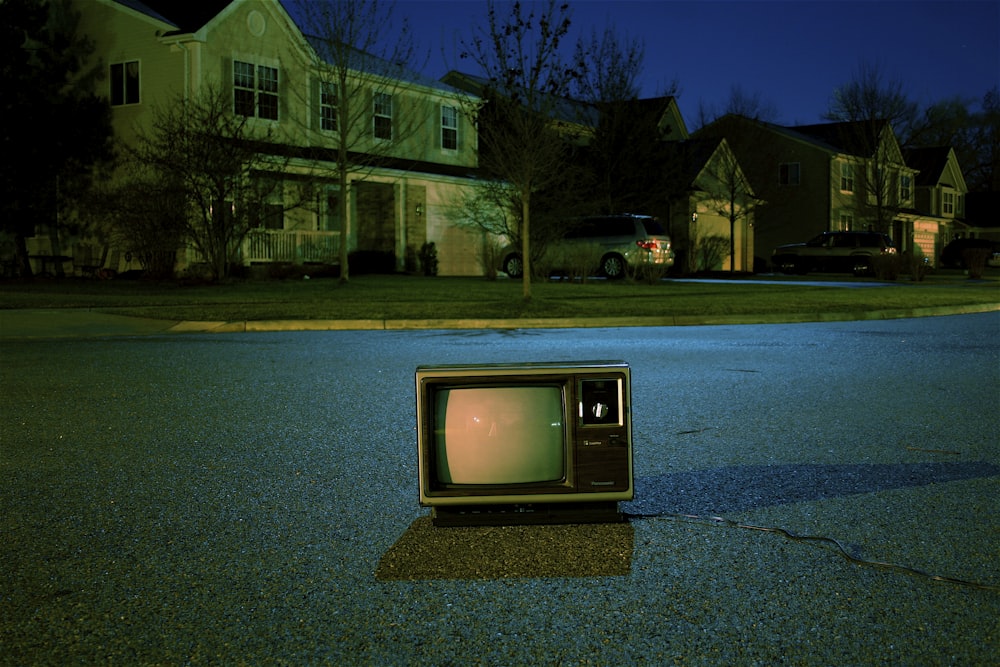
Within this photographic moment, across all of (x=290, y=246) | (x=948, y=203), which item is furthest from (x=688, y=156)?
(x=948, y=203)

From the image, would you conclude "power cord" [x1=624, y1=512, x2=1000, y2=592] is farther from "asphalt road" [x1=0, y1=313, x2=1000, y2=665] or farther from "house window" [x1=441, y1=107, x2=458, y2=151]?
"house window" [x1=441, y1=107, x2=458, y2=151]

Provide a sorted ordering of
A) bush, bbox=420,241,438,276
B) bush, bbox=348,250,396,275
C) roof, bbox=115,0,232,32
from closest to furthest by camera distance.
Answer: roof, bbox=115,0,232,32 → bush, bbox=348,250,396,275 → bush, bbox=420,241,438,276

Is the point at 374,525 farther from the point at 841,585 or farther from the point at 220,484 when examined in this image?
the point at 841,585

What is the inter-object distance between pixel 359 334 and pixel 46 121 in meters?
18.2

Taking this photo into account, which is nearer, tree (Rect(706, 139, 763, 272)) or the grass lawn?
the grass lawn

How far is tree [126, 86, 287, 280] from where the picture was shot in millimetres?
23094

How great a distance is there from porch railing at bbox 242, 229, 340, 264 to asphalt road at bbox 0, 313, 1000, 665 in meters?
→ 18.7

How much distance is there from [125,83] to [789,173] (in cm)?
3729

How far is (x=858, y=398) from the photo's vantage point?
7.84 m

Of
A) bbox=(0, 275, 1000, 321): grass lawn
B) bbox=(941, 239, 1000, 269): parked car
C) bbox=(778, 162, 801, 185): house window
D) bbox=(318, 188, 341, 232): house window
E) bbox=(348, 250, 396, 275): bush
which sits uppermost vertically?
bbox=(778, 162, 801, 185): house window

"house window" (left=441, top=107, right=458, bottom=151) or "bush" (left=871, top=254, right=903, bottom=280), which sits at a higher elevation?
"house window" (left=441, top=107, right=458, bottom=151)

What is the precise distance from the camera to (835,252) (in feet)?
134

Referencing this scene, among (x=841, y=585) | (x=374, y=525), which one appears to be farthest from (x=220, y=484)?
(x=841, y=585)

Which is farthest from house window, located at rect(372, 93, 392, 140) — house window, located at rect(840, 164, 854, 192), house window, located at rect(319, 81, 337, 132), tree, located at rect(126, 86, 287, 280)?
house window, located at rect(840, 164, 854, 192)
